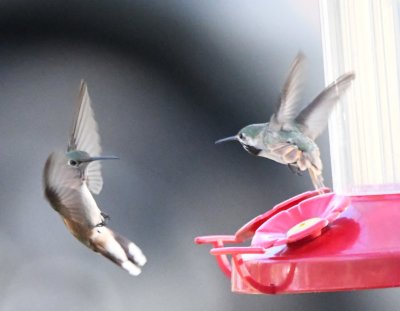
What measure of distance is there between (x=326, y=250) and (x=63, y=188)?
2.03 m

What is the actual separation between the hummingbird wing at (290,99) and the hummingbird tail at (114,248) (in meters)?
1.04

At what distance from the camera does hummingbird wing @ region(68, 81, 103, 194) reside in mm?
3854

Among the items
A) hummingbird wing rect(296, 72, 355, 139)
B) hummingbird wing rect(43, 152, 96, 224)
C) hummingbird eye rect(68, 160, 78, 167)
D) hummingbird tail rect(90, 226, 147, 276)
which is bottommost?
hummingbird tail rect(90, 226, 147, 276)

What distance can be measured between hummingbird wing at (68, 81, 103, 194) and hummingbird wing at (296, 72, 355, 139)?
92 centimetres

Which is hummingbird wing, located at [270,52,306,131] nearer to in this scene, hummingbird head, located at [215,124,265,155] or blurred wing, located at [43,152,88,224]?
hummingbird head, located at [215,124,265,155]

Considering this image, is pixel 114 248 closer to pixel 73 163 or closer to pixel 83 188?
pixel 83 188

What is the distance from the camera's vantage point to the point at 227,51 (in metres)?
5.76

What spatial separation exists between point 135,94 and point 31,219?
97 centimetres

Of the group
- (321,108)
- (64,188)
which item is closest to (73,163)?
(64,188)

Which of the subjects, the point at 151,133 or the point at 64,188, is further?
the point at 151,133

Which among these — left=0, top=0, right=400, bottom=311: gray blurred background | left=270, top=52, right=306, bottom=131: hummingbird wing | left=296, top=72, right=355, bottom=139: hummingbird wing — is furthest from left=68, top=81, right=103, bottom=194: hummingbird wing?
left=0, top=0, right=400, bottom=311: gray blurred background

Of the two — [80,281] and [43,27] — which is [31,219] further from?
[43,27]

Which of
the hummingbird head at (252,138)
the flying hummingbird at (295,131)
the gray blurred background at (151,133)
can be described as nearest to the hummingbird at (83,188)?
the hummingbird head at (252,138)

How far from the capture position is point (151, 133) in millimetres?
5738
